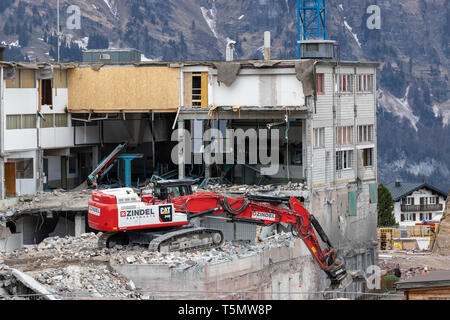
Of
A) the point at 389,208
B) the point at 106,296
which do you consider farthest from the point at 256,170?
the point at 389,208

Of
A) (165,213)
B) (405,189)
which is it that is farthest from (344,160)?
(405,189)

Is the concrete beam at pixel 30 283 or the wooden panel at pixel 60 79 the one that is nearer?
the concrete beam at pixel 30 283

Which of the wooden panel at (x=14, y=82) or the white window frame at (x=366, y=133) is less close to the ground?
the wooden panel at (x=14, y=82)

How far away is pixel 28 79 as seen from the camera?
184 feet

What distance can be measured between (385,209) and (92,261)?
8161 cm

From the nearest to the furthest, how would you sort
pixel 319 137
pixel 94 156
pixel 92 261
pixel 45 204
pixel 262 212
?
pixel 92 261 → pixel 262 212 → pixel 45 204 → pixel 319 137 → pixel 94 156

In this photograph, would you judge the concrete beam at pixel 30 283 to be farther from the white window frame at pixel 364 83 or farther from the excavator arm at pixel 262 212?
the white window frame at pixel 364 83

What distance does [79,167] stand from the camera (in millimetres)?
63156

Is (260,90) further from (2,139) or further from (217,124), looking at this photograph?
(2,139)

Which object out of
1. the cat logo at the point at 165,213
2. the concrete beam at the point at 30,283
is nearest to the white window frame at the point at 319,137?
the cat logo at the point at 165,213

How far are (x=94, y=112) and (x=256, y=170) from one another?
9.95 metres

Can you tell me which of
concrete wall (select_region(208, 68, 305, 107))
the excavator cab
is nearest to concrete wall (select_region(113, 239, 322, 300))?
the excavator cab

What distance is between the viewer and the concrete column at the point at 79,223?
173 ft
